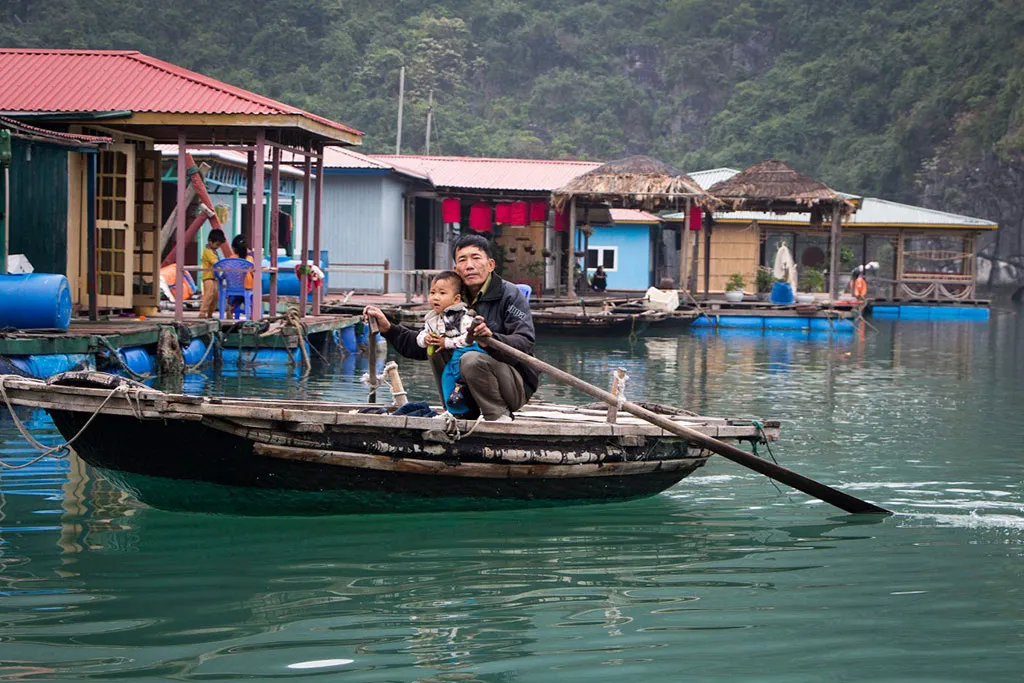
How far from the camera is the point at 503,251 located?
32000mm

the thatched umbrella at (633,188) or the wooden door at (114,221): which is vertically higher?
the thatched umbrella at (633,188)

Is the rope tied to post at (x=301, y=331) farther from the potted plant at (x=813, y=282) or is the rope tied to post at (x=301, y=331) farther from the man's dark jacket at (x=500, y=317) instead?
the potted plant at (x=813, y=282)

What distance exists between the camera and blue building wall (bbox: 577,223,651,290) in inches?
1515

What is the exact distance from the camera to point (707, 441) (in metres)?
7.98

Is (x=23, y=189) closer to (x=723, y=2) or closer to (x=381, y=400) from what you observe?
(x=381, y=400)

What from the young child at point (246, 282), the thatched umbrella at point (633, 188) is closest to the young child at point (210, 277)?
the young child at point (246, 282)

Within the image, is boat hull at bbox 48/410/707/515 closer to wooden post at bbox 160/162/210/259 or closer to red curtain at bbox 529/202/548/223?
wooden post at bbox 160/162/210/259

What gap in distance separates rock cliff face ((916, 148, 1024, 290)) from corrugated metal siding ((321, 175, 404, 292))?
103 ft

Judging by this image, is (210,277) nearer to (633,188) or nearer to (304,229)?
(304,229)

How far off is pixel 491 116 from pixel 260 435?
5435 cm

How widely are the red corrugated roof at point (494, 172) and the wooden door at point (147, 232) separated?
13030 millimetres

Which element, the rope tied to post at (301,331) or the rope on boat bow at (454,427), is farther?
the rope tied to post at (301,331)

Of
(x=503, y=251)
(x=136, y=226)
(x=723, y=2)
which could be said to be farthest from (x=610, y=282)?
(x=723, y=2)

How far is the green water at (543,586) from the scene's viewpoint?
5414mm
